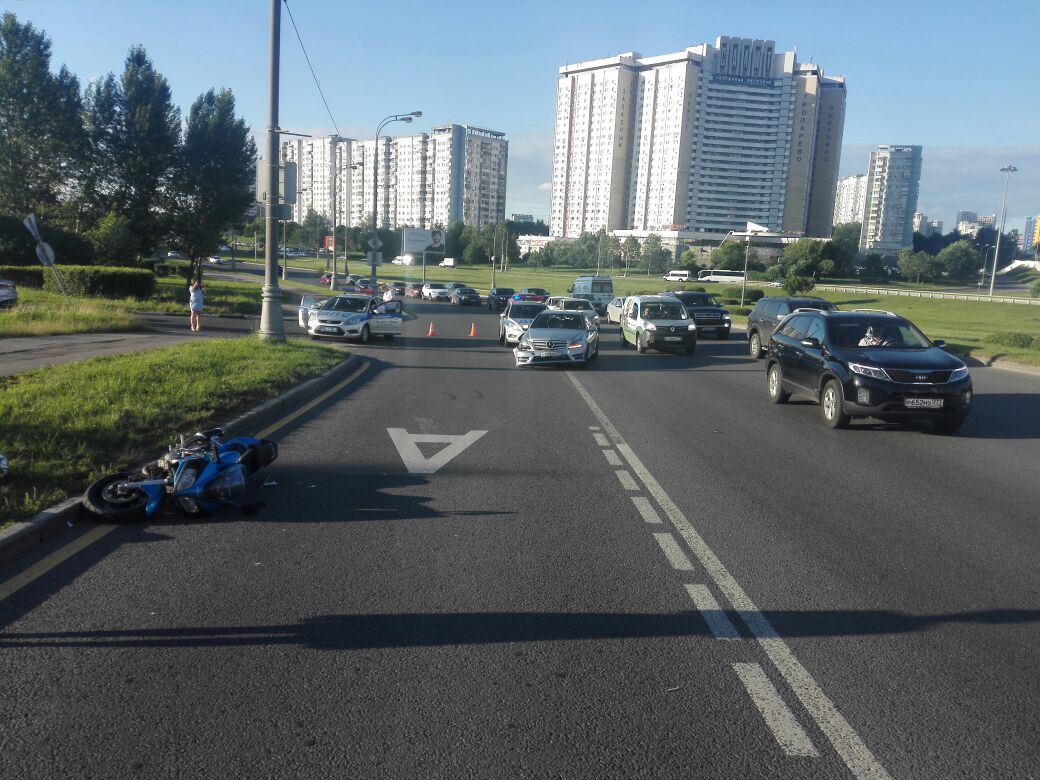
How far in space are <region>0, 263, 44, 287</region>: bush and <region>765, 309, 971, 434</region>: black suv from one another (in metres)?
35.9

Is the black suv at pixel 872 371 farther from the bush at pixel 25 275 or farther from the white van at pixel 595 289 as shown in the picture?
the bush at pixel 25 275

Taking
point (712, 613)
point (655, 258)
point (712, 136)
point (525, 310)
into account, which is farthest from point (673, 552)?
point (712, 136)

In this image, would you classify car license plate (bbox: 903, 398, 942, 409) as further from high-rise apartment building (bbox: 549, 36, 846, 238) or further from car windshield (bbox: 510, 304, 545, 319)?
A: high-rise apartment building (bbox: 549, 36, 846, 238)

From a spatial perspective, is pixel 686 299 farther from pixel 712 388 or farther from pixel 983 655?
pixel 983 655

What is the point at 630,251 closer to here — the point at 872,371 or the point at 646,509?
the point at 872,371

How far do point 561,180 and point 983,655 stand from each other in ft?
629

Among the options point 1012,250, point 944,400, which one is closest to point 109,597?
point 944,400

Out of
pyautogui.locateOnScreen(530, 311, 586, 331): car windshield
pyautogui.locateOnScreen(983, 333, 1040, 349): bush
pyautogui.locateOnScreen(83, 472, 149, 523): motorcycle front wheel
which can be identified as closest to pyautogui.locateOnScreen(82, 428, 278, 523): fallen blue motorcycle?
pyautogui.locateOnScreen(83, 472, 149, 523): motorcycle front wheel

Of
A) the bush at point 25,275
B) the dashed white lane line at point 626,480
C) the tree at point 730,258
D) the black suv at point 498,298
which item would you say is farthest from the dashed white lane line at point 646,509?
the tree at point 730,258

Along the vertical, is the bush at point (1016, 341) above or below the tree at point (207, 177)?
below

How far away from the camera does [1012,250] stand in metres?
183

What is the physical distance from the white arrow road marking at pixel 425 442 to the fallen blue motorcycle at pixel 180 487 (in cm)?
203

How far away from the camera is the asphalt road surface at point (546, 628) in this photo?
354 cm

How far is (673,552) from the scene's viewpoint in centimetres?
620
